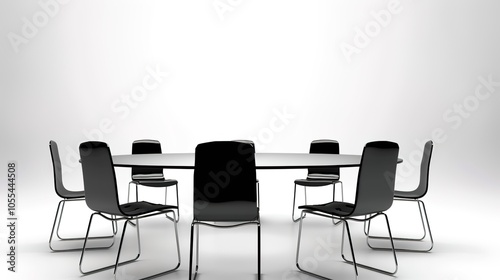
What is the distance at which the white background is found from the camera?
7609mm

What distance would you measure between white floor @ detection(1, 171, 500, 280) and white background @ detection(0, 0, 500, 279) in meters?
1.62

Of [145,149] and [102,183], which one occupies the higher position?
[145,149]

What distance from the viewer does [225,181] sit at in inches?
122

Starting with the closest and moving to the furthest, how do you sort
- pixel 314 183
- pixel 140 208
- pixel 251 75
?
pixel 140 208 → pixel 314 183 → pixel 251 75

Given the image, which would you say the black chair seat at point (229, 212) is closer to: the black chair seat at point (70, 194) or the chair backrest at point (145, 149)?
the black chair seat at point (70, 194)

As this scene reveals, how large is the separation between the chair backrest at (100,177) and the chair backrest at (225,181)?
551mm

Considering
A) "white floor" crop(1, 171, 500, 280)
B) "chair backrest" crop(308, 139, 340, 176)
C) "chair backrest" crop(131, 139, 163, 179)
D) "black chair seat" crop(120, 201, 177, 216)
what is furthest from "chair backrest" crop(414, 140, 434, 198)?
"chair backrest" crop(131, 139, 163, 179)

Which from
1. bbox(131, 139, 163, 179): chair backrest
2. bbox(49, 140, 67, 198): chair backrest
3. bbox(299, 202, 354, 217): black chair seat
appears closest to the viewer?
bbox(299, 202, 354, 217): black chair seat
